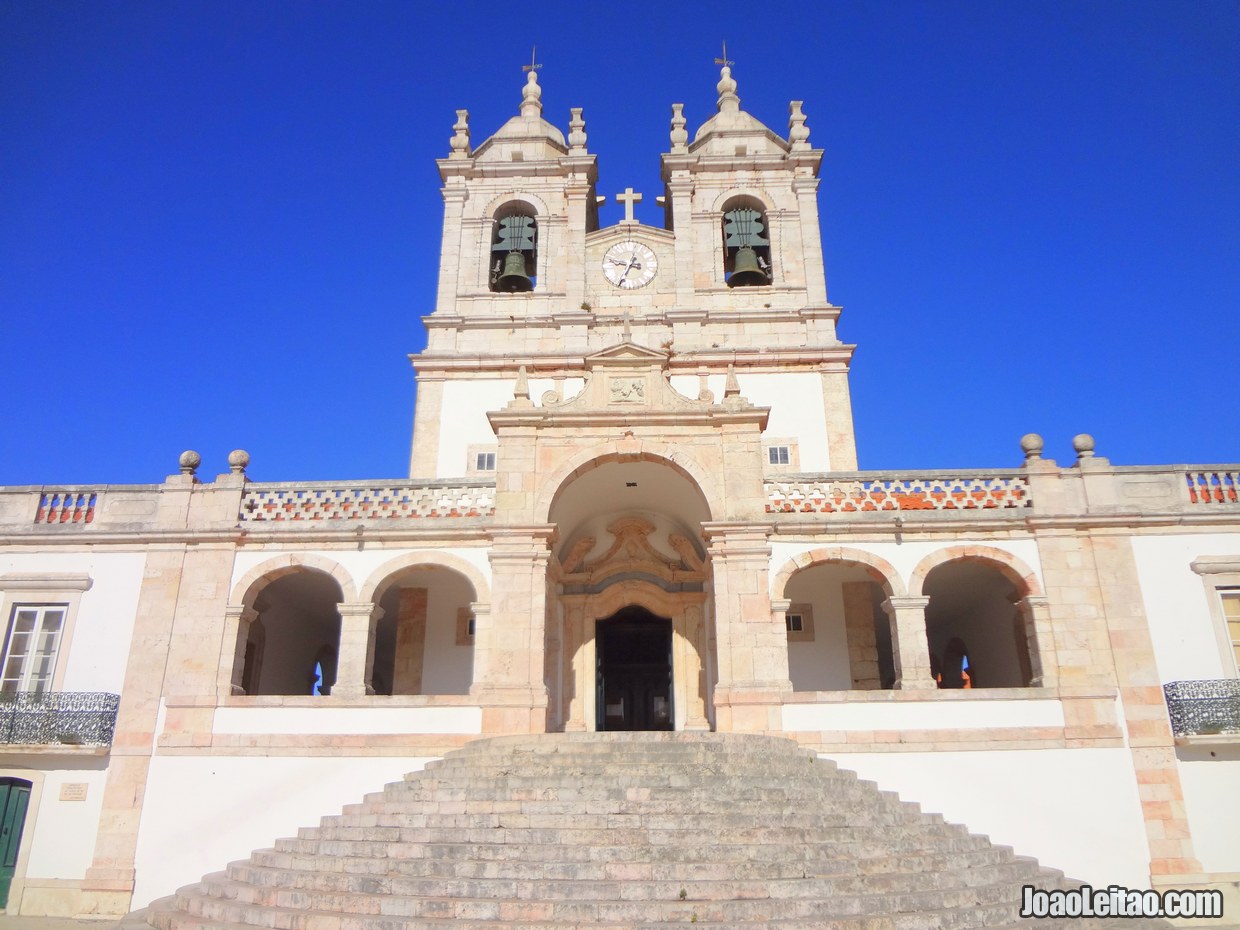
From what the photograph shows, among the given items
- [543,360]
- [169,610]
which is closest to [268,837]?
[169,610]

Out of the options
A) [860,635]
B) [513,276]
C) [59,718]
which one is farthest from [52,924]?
[513,276]

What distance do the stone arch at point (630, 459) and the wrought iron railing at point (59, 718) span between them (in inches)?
275

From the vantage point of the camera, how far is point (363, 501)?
14.5 metres

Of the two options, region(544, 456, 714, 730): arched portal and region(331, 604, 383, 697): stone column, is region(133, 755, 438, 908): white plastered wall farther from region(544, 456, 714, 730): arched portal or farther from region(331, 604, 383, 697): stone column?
region(544, 456, 714, 730): arched portal

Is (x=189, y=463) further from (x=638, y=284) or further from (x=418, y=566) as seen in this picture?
(x=638, y=284)

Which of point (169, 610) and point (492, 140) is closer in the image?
point (169, 610)

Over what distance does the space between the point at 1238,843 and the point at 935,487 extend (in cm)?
621

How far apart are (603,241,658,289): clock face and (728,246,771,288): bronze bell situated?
1974mm

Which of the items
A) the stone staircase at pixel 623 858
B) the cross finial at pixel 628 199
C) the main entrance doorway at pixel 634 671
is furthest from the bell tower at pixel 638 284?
the stone staircase at pixel 623 858

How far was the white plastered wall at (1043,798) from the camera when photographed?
38.7ft

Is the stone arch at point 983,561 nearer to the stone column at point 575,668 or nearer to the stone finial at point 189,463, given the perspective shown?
the stone column at point 575,668

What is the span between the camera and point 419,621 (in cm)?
1611

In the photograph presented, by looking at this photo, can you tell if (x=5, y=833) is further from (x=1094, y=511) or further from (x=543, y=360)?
(x=1094, y=511)

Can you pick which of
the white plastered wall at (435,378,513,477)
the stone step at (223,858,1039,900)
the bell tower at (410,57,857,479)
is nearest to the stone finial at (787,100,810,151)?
the bell tower at (410,57,857,479)
